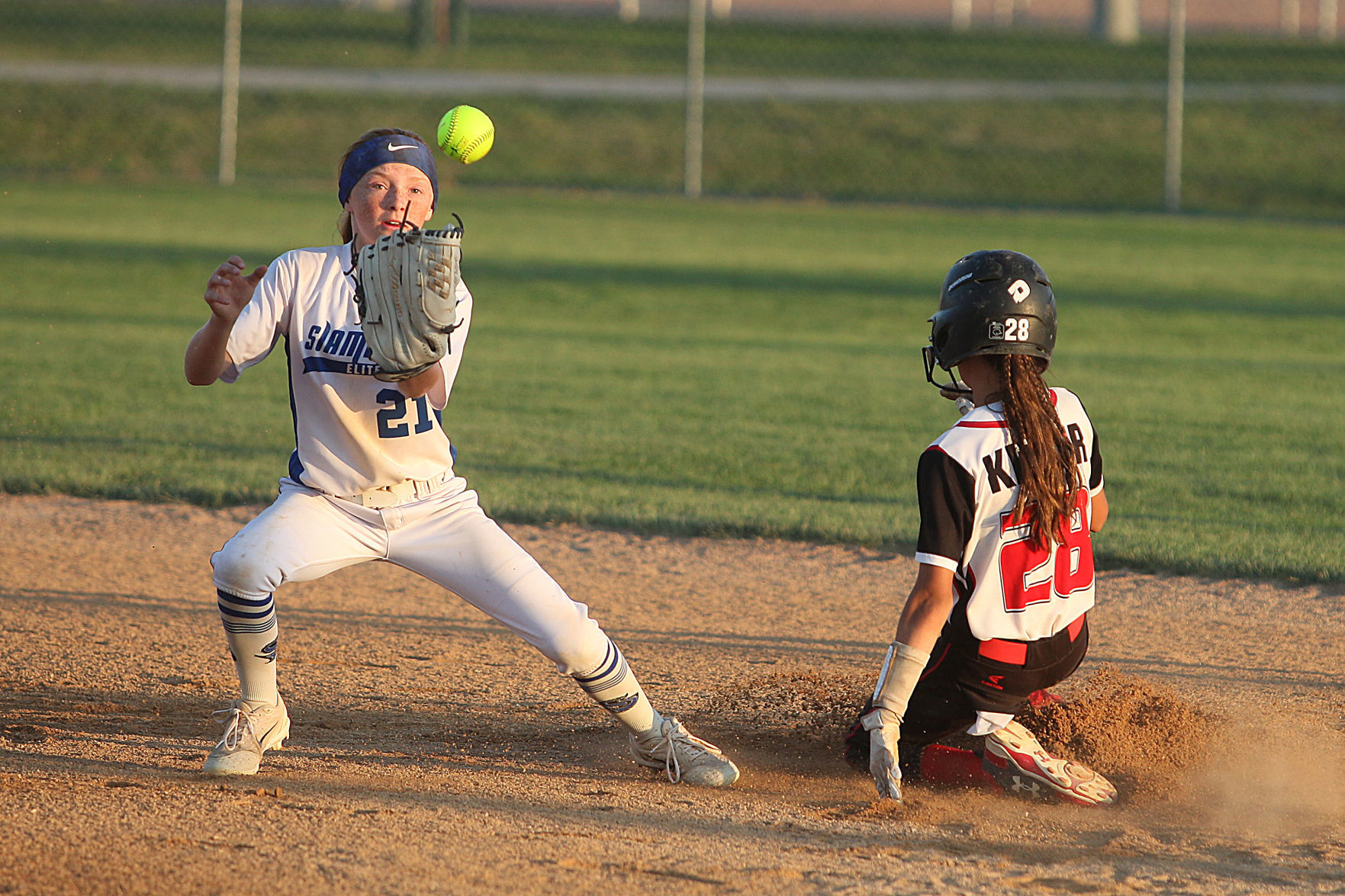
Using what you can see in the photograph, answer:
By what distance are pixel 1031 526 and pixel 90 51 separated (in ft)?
96.0

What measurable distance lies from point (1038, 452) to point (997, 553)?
24 centimetres

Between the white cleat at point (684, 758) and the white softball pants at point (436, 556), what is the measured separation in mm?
270

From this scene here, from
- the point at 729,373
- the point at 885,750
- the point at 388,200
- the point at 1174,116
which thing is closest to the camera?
the point at 885,750

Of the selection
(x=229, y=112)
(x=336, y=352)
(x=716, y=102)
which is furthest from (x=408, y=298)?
(x=716, y=102)

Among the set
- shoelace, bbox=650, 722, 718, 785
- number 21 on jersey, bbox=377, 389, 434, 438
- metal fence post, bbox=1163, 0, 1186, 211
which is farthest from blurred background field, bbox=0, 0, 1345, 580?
number 21 on jersey, bbox=377, 389, 434, 438

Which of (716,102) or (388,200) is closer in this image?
(388,200)

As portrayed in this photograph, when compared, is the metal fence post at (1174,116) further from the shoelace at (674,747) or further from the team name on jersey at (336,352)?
the team name on jersey at (336,352)

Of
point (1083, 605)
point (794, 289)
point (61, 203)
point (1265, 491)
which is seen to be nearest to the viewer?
point (1083, 605)

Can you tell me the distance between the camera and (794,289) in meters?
14.0

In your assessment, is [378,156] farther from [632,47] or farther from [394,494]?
[632,47]

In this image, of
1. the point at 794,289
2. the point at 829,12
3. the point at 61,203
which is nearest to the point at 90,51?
the point at 61,203

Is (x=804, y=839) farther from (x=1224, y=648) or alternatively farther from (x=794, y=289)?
(x=794, y=289)

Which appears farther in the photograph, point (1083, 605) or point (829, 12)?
point (829, 12)

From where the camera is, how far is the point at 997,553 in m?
3.26
